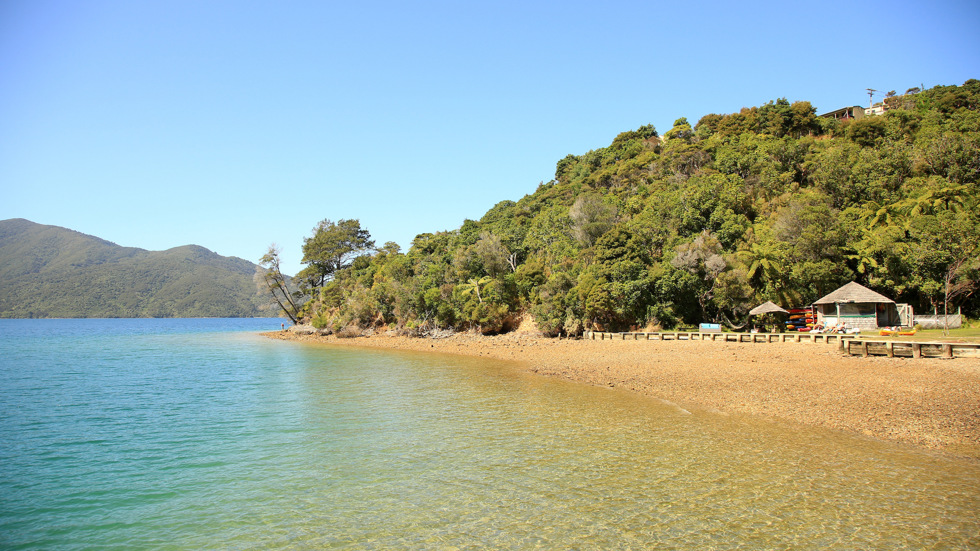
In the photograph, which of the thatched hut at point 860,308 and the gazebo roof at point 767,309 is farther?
the gazebo roof at point 767,309

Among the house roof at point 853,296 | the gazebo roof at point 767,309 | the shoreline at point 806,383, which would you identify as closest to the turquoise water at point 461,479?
the shoreline at point 806,383

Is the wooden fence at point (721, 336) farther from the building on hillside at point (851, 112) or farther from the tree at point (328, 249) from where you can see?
the building on hillside at point (851, 112)

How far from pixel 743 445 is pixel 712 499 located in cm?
370

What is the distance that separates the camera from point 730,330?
3428 cm

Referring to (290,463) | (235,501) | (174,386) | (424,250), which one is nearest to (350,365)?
(174,386)

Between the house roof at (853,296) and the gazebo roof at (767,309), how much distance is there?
7.36 feet

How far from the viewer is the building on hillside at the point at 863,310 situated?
96.6 feet

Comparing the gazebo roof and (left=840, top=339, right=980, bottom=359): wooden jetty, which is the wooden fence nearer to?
(left=840, top=339, right=980, bottom=359): wooden jetty

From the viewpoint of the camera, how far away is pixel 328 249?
2923 inches

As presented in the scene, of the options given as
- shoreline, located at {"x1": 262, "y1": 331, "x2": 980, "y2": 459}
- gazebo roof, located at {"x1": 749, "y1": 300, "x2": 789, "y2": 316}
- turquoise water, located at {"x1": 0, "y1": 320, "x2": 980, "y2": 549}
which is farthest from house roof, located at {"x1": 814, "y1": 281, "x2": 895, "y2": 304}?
turquoise water, located at {"x1": 0, "y1": 320, "x2": 980, "y2": 549}

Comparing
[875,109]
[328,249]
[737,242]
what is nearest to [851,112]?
[875,109]

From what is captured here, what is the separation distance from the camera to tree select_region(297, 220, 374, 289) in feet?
241

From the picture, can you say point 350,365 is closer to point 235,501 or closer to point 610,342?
point 610,342

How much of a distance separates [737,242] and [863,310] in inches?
407
